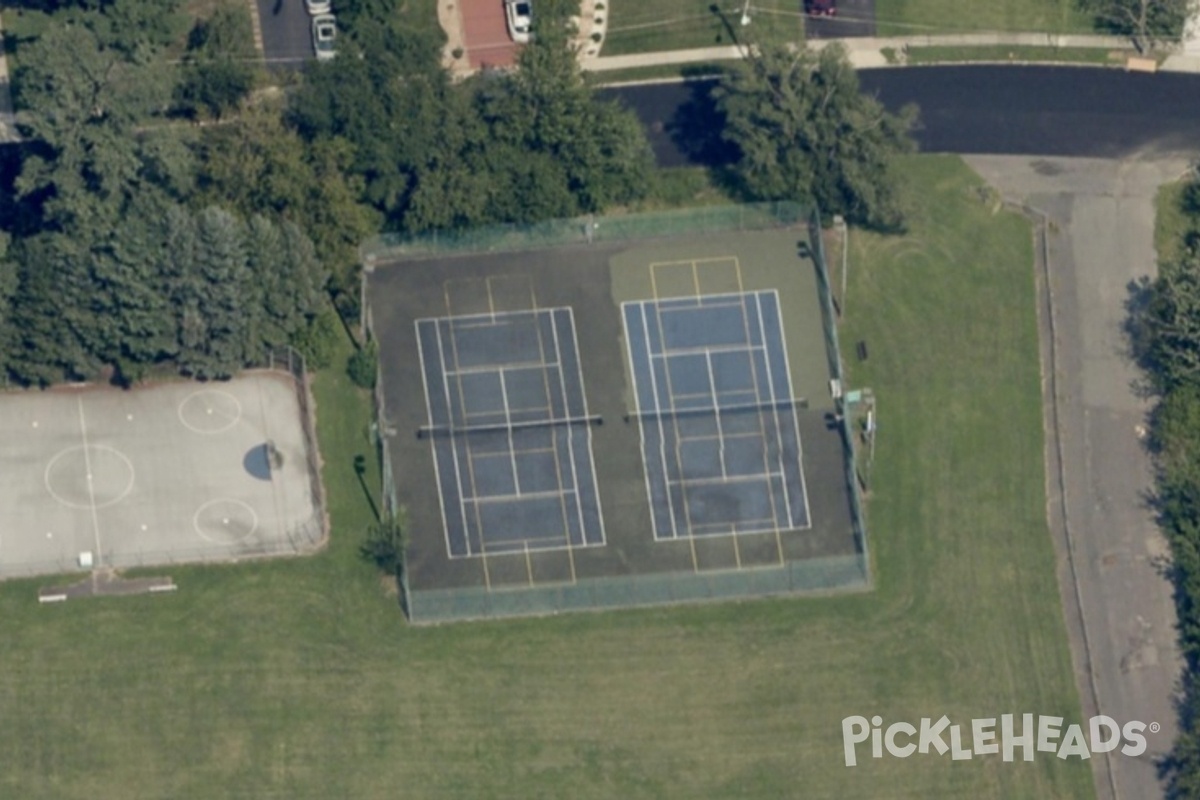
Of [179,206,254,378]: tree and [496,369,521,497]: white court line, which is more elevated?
[179,206,254,378]: tree

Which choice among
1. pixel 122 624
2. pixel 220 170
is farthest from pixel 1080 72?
pixel 122 624

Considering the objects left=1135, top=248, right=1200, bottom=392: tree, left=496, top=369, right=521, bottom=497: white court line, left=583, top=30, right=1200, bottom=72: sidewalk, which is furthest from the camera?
left=583, top=30, right=1200, bottom=72: sidewalk

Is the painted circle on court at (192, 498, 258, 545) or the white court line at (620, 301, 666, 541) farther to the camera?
the painted circle on court at (192, 498, 258, 545)

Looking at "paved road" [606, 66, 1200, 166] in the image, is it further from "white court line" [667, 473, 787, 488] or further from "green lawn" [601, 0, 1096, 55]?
"white court line" [667, 473, 787, 488]

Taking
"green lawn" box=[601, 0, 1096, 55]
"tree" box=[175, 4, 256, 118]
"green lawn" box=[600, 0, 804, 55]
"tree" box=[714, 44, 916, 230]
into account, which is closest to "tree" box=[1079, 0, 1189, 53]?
"green lawn" box=[601, 0, 1096, 55]

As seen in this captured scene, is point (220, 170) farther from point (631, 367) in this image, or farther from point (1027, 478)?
point (1027, 478)

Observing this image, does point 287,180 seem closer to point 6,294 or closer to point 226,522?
point 6,294

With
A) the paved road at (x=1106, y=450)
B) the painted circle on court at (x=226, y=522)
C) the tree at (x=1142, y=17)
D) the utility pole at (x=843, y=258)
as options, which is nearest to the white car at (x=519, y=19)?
the utility pole at (x=843, y=258)
